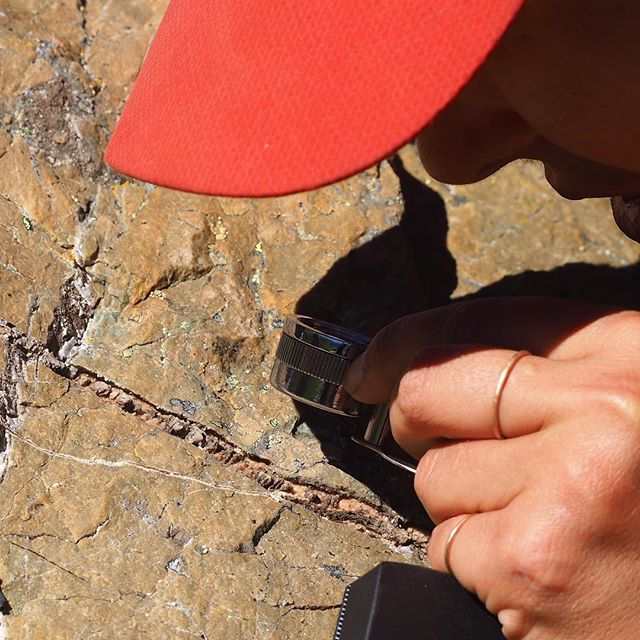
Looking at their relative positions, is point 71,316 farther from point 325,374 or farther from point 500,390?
point 500,390

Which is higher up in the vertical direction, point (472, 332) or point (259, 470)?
point (472, 332)

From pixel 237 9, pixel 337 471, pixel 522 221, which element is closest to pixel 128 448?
pixel 337 471

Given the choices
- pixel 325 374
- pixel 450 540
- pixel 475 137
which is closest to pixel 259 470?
pixel 325 374

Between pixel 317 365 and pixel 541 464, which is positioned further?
pixel 317 365

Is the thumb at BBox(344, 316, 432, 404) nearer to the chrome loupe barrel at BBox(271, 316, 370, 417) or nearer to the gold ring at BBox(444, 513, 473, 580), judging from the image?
the chrome loupe barrel at BBox(271, 316, 370, 417)

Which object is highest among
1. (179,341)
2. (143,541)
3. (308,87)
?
(308,87)

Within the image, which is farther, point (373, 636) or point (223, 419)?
point (223, 419)

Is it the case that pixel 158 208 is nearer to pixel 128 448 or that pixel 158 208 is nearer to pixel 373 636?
pixel 128 448
